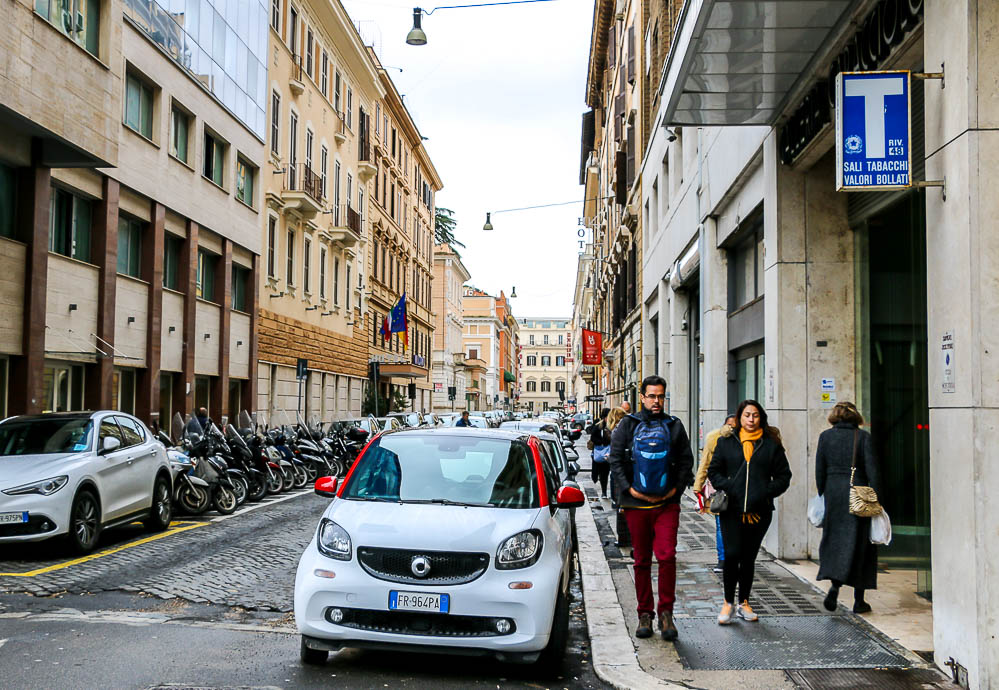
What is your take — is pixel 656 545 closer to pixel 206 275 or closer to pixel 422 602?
pixel 422 602

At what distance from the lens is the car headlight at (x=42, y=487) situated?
10.9 metres

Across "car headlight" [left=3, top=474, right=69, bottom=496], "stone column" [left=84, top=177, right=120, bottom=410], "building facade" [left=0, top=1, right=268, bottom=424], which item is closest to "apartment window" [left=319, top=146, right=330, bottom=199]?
"building facade" [left=0, top=1, right=268, bottom=424]

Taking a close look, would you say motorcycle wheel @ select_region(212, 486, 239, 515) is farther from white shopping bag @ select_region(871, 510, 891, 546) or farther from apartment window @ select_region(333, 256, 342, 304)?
apartment window @ select_region(333, 256, 342, 304)

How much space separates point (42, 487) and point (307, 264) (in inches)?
1038

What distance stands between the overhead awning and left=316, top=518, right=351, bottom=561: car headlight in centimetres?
490

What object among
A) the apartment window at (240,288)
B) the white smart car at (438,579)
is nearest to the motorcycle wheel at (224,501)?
the white smart car at (438,579)

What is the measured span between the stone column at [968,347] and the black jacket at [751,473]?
1431mm

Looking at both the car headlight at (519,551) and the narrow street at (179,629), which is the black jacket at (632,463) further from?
the narrow street at (179,629)

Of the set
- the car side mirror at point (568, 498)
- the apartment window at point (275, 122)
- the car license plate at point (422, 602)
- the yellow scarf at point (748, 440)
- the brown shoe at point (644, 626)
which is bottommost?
the brown shoe at point (644, 626)

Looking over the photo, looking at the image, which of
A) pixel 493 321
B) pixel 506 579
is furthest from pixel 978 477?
pixel 493 321

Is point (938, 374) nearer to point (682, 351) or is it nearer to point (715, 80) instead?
point (715, 80)

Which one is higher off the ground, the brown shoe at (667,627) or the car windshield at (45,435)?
the car windshield at (45,435)

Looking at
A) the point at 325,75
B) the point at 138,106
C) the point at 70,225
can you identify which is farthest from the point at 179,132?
the point at 325,75

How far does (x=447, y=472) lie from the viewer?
7.27 meters
